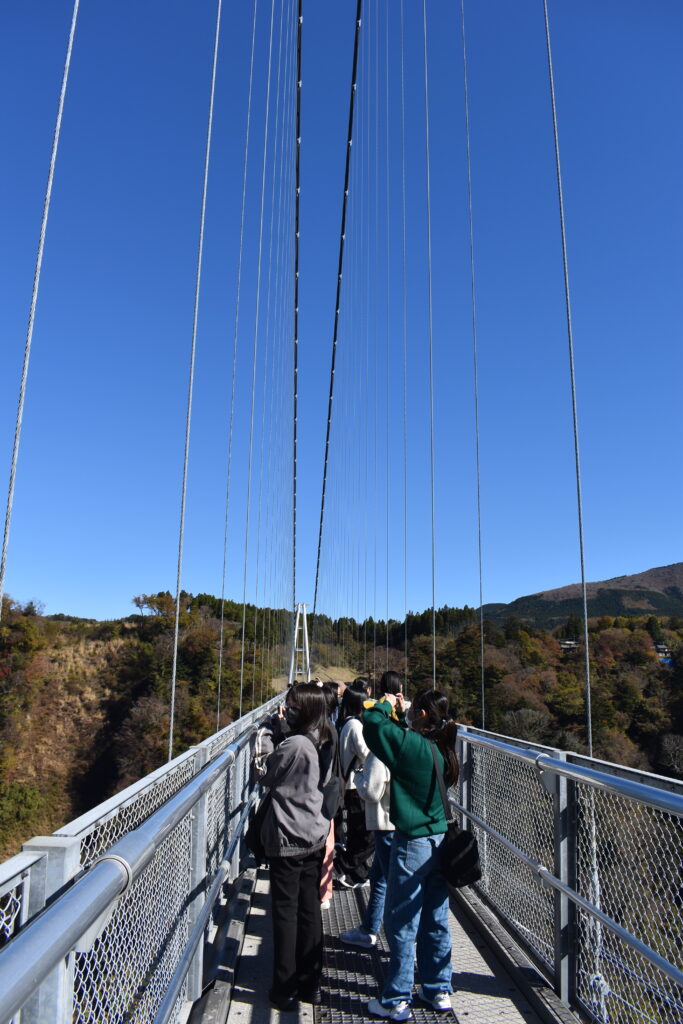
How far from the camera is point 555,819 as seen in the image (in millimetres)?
2098

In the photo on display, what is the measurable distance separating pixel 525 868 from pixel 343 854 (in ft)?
3.60

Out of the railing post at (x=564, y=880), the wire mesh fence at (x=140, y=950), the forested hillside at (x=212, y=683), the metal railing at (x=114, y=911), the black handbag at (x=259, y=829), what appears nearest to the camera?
the metal railing at (x=114, y=911)

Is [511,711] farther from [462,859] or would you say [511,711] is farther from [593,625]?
[462,859]

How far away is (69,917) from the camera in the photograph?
2.53ft

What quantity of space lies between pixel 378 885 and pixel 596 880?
38.1 inches

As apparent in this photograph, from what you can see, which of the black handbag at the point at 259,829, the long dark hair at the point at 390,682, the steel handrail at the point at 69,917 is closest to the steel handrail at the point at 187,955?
the black handbag at the point at 259,829

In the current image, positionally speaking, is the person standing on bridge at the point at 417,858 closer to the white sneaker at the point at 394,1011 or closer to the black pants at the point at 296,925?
the white sneaker at the point at 394,1011

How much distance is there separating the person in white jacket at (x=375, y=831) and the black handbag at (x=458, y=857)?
0.37 m

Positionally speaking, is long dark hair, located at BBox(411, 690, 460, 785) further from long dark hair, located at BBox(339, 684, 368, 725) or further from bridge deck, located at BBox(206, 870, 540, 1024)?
long dark hair, located at BBox(339, 684, 368, 725)

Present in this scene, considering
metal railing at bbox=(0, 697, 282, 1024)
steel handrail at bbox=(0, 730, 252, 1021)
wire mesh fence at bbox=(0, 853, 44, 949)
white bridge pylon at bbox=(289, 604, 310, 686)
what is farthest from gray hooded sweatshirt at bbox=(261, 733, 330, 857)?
Result: white bridge pylon at bbox=(289, 604, 310, 686)

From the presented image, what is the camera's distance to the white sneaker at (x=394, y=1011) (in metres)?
2.00

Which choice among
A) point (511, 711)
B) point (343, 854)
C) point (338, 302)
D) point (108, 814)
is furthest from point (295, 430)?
point (108, 814)

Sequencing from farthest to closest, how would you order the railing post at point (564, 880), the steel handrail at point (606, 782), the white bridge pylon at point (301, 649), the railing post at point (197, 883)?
1. the white bridge pylon at point (301, 649)
2. the railing post at point (564, 880)
3. the railing post at point (197, 883)
4. the steel handrail at point (606, 782)

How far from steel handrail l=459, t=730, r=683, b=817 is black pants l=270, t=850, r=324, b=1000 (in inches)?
28.6
